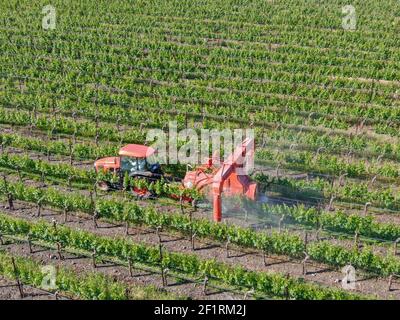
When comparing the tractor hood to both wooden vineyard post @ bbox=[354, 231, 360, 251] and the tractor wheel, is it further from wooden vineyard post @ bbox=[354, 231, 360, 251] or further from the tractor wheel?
wooden vineyard post @ bbox=[354, 231, 360, 251]

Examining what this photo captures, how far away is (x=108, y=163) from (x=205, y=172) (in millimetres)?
3857

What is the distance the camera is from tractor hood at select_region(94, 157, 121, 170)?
20997mm

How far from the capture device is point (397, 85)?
30.6m

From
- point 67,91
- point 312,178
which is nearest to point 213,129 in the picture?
point 312,178

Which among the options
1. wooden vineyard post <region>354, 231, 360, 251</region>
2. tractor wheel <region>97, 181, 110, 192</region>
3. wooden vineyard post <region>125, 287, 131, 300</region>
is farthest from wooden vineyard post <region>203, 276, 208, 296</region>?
tractor wheel <region>97, 181, 110, 192</region>

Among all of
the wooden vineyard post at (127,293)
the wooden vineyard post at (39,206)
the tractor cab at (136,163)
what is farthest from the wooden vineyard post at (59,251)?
the tractor cab at (136,163)

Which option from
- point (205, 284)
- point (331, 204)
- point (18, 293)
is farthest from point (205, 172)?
point (18, 293)

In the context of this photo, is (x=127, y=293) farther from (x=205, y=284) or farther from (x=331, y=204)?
(x=331, y=204)

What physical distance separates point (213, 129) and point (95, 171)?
5873 millimetres

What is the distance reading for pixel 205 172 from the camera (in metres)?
19.8

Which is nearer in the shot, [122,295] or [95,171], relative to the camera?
[122,295]

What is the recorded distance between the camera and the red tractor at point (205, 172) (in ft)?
60.6

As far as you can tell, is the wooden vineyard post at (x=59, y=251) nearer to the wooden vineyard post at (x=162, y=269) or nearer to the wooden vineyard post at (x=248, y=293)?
the wooden vineyard post at (x=162, y=269)
